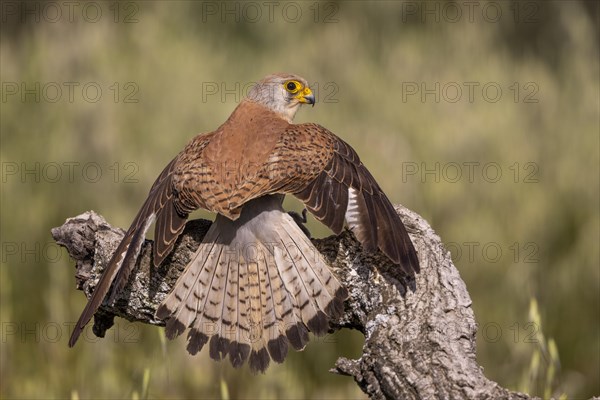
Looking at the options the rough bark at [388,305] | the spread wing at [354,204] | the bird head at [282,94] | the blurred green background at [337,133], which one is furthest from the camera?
the blurred green background at [337,133]

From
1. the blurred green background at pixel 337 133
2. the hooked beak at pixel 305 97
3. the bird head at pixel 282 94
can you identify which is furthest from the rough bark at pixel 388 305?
the hooked beak at pixel 305 97

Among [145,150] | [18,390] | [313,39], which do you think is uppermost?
[313,39]

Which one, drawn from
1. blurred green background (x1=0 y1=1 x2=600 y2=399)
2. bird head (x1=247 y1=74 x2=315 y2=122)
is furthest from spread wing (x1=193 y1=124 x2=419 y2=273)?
bird head (x1=247 y1=74 x2=315 y2=122)

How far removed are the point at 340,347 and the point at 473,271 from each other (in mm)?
1267

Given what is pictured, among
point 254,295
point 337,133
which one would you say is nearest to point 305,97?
point 254,295

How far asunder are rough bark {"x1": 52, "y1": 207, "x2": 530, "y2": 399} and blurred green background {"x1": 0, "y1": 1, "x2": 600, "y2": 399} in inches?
17.6

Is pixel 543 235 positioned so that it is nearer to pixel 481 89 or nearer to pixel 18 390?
pixel 481 89

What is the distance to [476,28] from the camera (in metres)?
10.5

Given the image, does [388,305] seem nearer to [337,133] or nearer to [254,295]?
[254,295]

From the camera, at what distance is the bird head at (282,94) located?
5.31m

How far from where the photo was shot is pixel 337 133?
Result: 820cm

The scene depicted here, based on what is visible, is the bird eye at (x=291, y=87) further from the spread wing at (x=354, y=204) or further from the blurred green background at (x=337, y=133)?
the blurred green background at (x=337, y=133)

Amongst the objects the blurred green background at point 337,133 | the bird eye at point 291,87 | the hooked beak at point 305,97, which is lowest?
the blurred green background at point 337,133

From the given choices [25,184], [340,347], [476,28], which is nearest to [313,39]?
[476,28]
